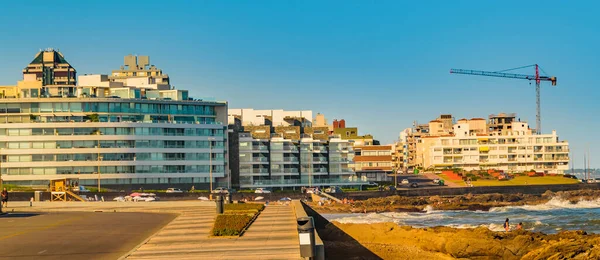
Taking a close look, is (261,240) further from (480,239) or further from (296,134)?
(296,134)

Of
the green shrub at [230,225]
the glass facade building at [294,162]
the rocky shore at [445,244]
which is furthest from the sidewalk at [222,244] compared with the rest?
the glass facade building at [294,162]

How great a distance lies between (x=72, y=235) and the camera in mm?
44000

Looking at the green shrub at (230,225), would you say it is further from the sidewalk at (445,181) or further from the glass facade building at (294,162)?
the sidewalk at (445,181)

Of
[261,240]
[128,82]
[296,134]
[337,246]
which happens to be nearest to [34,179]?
[128,82]

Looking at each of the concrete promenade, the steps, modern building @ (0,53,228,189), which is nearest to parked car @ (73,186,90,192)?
modern building @ (0,53,228,189)

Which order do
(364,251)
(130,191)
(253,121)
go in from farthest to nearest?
(253,121) → (130,191) → (364,251)

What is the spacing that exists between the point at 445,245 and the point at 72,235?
71.4 ft

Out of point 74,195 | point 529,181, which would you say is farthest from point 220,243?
point 529,181

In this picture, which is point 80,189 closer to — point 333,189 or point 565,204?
point 333,189

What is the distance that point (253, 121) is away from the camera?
182875 mm

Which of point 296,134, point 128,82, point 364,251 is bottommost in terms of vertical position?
point 364,251

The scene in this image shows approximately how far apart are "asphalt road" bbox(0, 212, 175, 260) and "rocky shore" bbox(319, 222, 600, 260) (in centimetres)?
1020

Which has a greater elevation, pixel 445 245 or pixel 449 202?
pixel 445 245

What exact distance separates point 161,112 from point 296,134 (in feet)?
88.4
